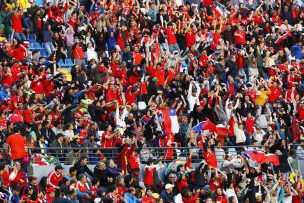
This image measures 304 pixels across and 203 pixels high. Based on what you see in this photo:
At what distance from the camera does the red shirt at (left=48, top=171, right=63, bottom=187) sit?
3225 centimetres

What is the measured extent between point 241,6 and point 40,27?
9258 mm

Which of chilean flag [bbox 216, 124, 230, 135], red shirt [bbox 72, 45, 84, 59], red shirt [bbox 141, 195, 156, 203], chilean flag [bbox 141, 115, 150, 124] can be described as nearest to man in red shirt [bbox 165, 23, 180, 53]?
red shirt [bbox 72, 45, 84, 59]

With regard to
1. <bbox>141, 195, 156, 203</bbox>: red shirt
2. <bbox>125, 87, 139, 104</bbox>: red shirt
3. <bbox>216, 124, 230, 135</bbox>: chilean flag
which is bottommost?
<bbox>141, 195, 156, 203</bbox>: red shirt

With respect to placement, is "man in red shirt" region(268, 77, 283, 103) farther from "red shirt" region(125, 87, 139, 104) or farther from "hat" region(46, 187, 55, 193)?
"hat" region(46, 187, 55, 193)

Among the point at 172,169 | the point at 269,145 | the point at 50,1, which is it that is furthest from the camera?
the point at 50,1

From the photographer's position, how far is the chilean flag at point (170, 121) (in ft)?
125

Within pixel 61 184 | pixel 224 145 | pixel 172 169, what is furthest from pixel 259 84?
pixel 61 184

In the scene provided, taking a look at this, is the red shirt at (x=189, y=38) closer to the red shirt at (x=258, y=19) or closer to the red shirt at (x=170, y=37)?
the red shirt at (x=170, y=37)

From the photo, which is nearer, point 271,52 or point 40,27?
point 40,27

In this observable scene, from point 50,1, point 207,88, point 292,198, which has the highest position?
point 50,1

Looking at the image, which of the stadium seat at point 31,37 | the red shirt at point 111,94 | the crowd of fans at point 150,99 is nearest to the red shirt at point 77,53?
the crowd of fans at point 150,99

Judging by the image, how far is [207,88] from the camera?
41406 millimetres

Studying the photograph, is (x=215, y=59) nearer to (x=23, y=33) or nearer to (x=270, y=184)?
(x=23, y=33)

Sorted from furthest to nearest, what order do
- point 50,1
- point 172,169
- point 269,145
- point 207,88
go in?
point 50,1 < point 207,88 < point 269,145 < point 172,169
